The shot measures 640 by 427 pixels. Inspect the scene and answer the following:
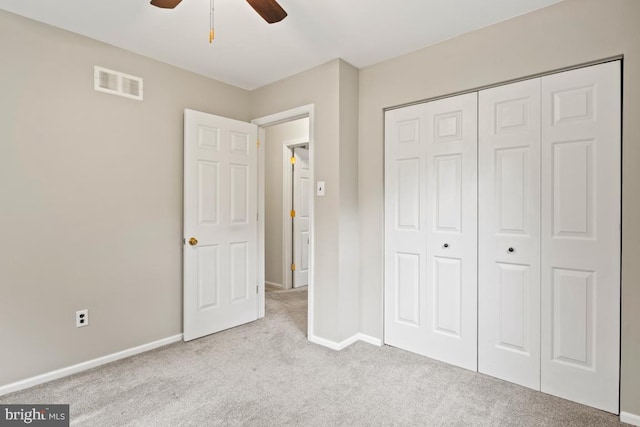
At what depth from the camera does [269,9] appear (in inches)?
69.0

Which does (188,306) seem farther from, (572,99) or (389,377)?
(572,99)

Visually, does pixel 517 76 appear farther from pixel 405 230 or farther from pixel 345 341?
pixel 345 341

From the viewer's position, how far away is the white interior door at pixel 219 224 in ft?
9.93

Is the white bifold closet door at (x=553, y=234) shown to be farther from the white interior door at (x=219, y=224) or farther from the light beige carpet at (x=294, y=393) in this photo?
the white interior door at (x=219, y=224)

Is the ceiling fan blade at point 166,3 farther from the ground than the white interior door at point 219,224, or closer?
farther from the ground

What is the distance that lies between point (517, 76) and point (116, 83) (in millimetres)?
2896

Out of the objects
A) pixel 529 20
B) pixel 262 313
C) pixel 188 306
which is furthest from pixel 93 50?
pixel 529 20

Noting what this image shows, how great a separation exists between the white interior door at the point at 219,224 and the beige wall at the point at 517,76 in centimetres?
118

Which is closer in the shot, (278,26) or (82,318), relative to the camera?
(278,26)

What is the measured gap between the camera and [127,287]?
8.97ft

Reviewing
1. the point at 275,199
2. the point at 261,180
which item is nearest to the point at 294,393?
the point at 261,180

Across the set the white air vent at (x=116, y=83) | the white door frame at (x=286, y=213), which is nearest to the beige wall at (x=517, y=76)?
the white air vent at (x=116, y=83)

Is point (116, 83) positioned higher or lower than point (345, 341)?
higher

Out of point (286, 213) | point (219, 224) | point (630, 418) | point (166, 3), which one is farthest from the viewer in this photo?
point (286, 213)
